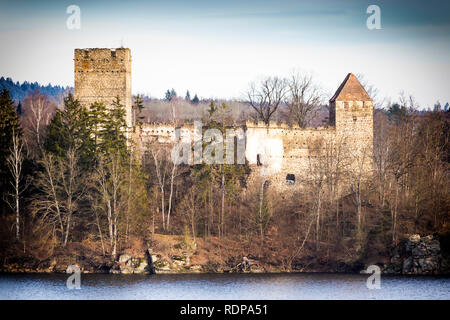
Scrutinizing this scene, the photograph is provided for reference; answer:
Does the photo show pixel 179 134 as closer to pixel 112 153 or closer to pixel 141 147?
pixel 141 147

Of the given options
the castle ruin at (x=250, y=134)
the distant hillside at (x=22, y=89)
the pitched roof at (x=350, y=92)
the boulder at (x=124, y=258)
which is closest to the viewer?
the boulder at (x=124, y=258)

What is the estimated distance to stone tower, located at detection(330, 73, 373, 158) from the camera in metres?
53.3

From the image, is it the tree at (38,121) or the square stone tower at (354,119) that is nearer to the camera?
the square stone tower at (354,119)

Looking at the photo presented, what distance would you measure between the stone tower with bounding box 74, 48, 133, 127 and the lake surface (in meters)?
12.8

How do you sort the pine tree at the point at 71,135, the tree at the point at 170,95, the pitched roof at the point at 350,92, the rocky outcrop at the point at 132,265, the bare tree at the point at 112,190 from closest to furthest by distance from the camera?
the rocky outcrop at the point at 132,265, the bare tree at the point at 112,190, the pine tree at the point at 71,135, the pitched roof at the point at 350,92, the tree at the point at 170,95

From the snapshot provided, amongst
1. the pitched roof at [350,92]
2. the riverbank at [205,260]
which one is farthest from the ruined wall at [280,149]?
the riverbank at [205,260]

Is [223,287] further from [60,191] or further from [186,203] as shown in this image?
[60,191]

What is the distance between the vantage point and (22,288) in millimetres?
39562

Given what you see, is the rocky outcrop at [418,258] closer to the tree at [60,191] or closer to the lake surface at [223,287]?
the lake surface at [223,287]

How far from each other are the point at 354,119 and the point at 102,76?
53.2 feet

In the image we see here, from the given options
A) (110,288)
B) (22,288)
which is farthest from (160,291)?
(22,288)

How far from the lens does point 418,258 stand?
44.2m

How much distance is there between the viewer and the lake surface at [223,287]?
38.2 m

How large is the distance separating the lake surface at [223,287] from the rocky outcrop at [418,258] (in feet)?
4.41
